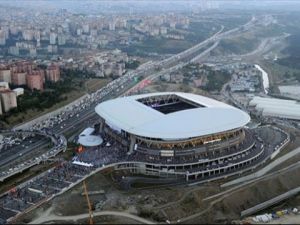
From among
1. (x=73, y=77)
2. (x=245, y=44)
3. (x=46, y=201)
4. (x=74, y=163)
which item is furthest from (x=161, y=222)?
(x=245, y=44)

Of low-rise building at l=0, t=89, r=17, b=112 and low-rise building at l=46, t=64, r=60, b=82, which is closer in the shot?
low-rise building at l=0, t=89, r=17, b=112

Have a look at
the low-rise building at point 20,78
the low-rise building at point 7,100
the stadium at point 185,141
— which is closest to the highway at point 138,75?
the low-rise building at point 7,100

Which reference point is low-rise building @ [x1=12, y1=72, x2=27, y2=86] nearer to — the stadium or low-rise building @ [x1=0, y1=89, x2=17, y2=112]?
low-rise building @ [x1=0, y1=89, x2=17, y2=112]

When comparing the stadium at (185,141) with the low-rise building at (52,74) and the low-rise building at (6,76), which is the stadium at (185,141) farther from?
the low-rise building at (52,74)

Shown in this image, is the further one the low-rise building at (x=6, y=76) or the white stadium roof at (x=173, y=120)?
the low-rise building at (x=6, y=76)

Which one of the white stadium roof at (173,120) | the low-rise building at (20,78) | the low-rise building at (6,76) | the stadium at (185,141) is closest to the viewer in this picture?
the stadium at (185,141)

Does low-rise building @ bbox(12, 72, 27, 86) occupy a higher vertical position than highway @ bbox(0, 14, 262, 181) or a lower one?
higher

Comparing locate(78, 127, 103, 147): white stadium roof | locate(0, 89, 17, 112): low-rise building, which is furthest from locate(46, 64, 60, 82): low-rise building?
locate(78, 127, 103, 147): white stadium roof

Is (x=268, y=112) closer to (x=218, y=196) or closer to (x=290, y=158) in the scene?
(x=290, y=158)

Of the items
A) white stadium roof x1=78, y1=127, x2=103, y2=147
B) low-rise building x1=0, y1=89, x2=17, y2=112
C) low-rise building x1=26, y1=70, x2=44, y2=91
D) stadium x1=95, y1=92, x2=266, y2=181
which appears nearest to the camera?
stadium x1=95, y1=92, x2=266, y2=181
